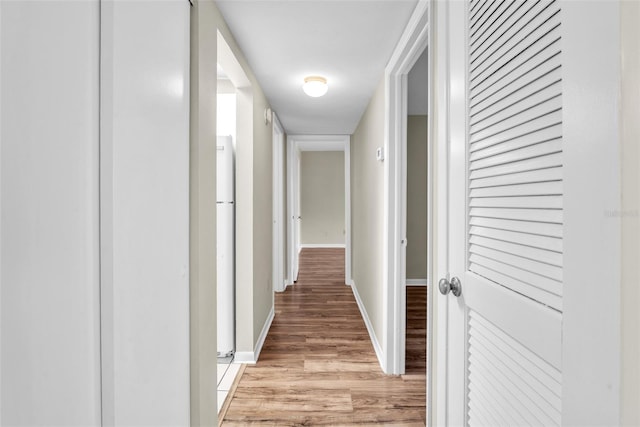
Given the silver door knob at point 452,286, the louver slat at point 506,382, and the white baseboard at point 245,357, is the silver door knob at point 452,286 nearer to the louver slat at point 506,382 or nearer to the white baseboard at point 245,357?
the louver slat at point 506,382

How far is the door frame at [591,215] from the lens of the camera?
0.52 metres

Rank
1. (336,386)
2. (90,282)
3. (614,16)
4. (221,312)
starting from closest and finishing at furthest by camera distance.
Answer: (614,16)
(90,282)
(336,386)
(221,312)

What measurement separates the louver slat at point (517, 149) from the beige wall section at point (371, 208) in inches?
60.5

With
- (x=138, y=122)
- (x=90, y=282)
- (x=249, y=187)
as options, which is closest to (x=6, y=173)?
(x=90, y=282)

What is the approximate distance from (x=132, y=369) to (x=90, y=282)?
0.30 meters

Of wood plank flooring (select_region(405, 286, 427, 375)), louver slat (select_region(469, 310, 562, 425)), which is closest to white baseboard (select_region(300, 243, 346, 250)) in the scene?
wood plank flooring (select_region(405, 286, 427, 375))

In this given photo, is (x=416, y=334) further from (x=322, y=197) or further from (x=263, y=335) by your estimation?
(x=322, y=197)

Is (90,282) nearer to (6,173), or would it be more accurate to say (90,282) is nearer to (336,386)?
(6,173)

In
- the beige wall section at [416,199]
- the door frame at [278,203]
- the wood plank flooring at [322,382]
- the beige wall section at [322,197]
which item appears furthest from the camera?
the beige wall section at [322,197]

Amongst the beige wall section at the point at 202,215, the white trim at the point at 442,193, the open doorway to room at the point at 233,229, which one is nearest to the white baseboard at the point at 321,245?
the open doorway to room at the point at 233,229

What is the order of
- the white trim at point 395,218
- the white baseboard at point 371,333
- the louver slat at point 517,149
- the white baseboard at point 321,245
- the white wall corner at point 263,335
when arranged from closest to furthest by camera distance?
the louver slat at point 517,149 < the white trim at point 395,218 < the white baseboard at point 371,333 < the white wall corner at point 263,335 < the white baseboard at point 321,245

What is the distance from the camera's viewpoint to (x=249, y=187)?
8.30 ft

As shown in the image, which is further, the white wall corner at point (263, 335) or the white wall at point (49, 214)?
the white wall corner at point (263, 335)

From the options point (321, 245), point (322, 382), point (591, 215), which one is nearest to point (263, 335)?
point (322, 382)
